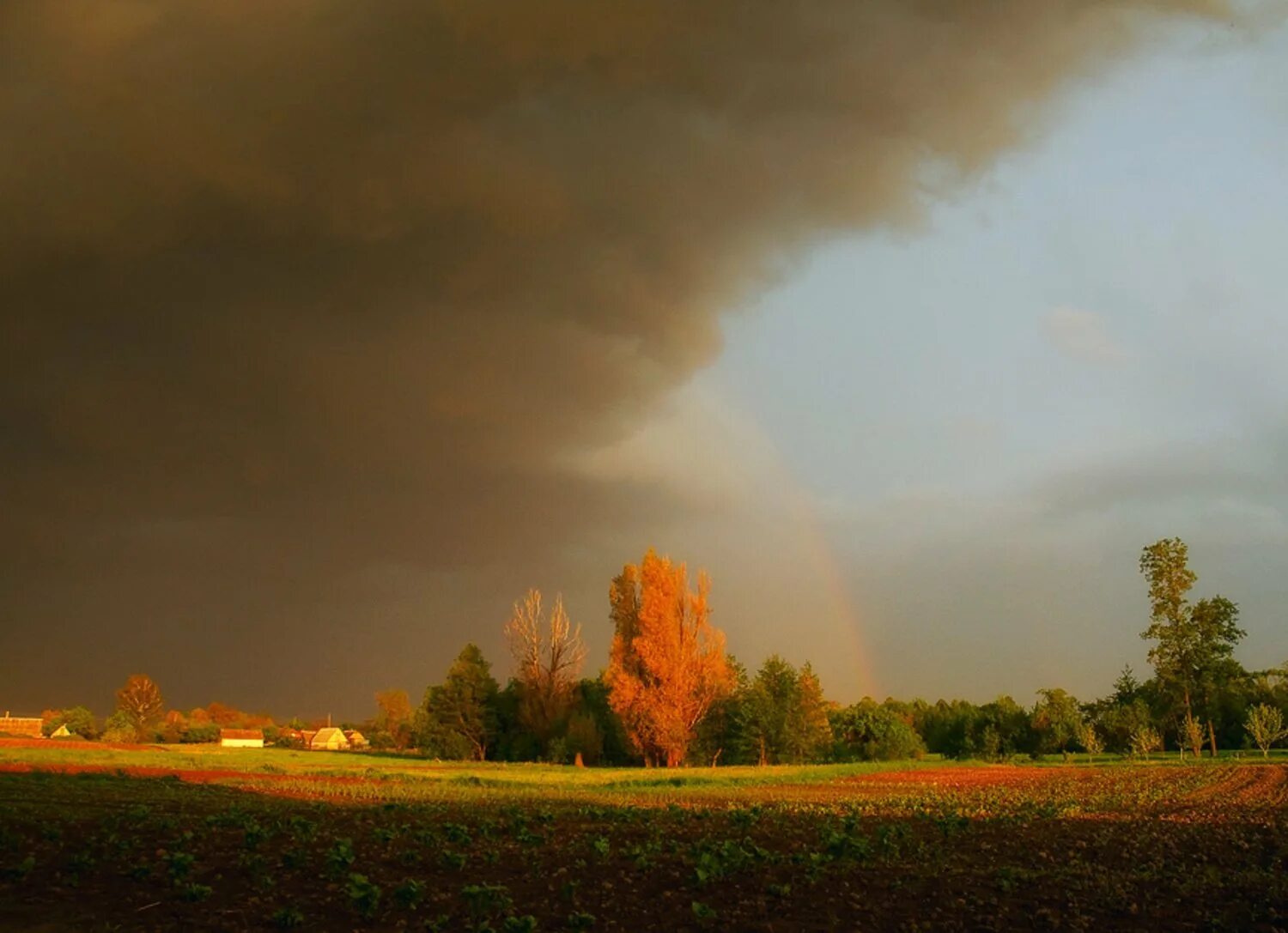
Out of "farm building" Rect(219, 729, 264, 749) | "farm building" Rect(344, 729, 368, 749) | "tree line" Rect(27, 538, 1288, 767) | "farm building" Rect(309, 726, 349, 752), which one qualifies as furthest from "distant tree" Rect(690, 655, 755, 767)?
"farm building" Rect(344, 729, 368, 749)

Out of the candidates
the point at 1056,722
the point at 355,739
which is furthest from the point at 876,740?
the point at 355,739

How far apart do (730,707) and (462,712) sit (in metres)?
22.2

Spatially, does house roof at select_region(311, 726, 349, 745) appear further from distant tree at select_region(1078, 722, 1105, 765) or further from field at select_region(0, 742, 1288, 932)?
field at select_region(0, 742, 1288, 932)

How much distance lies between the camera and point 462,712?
258 ft

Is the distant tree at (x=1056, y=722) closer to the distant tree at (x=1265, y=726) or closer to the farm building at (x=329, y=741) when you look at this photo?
the distant tree at (x=1265, y=726)

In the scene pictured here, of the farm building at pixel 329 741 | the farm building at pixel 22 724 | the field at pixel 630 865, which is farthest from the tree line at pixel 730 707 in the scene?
the farm building at pixel 22 724

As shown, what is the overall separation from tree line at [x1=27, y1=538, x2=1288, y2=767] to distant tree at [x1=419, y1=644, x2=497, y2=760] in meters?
0.11

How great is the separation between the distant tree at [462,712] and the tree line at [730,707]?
0.11 m

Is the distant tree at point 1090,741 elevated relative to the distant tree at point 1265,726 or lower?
lower

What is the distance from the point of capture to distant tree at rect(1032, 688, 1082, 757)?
84.6m

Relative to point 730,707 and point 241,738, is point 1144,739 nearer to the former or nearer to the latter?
point 730,707

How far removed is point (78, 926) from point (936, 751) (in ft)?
356

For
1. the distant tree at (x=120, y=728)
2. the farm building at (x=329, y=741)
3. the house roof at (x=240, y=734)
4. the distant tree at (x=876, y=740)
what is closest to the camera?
the distant tree at (x=876, y=740)

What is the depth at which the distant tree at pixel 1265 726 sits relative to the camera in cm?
6775
